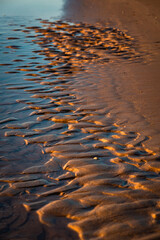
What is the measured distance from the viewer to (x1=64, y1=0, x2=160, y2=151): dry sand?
2984mm

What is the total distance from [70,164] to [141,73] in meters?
3.31

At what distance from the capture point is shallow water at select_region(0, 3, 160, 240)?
161 centimetres

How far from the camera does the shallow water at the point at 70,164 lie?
1.61m

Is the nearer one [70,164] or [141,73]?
[70,164]

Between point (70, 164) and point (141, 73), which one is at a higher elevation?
point (141, 73)

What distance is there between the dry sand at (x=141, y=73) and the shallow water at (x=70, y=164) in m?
0.21

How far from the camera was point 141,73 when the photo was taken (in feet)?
16.0

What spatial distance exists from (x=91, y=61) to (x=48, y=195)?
4497mm

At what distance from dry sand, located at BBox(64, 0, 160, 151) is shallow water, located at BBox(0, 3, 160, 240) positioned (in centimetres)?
21

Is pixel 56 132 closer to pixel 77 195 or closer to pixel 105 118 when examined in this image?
pixel 105 118

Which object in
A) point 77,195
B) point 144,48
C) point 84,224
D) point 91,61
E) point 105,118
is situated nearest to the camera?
point 84,224

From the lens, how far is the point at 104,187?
196 centimetres

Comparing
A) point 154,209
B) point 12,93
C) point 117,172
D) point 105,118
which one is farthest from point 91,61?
point 154,209

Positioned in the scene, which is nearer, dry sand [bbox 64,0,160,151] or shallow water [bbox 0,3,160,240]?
shallow water [bbox 0,3,160,240]
